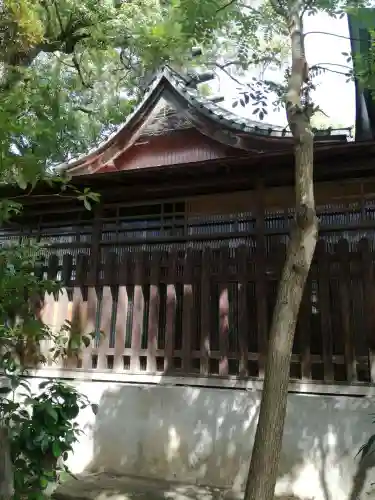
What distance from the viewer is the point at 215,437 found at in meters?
5.11

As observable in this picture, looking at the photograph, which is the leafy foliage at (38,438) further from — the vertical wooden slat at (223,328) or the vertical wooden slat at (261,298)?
the vertical wooden slat at (261,298)

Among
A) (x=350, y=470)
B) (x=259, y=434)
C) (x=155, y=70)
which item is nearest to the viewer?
(x=259, y=434)

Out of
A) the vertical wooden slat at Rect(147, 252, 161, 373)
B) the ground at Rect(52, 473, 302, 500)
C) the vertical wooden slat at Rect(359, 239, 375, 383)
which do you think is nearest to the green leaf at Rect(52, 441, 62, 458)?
the ground at Rect(52, 473, 302, 500)

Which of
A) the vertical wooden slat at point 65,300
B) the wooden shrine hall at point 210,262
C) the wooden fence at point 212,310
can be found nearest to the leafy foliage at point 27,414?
the wooden fence at point 212,310

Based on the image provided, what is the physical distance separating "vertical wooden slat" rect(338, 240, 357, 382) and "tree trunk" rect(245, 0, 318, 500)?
5.99 feet

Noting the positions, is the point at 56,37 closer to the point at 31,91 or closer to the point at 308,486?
the point at 31,91

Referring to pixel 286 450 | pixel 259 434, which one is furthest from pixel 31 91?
pixel 286 450

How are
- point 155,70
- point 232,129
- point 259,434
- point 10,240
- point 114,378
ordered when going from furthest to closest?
point 155,70
point 232,129
point 10,240
point 114,378
point 259,434

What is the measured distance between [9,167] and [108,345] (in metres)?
3.36

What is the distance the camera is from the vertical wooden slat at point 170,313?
5559 mm

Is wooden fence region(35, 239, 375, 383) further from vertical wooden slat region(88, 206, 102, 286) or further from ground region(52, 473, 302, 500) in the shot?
ground region(52, 473, 302, 500)

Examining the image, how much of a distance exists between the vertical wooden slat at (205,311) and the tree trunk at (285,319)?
221cm

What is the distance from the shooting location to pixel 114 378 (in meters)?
5.73

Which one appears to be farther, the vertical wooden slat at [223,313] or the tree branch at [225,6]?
the vertical wooden slat at [223,313]
